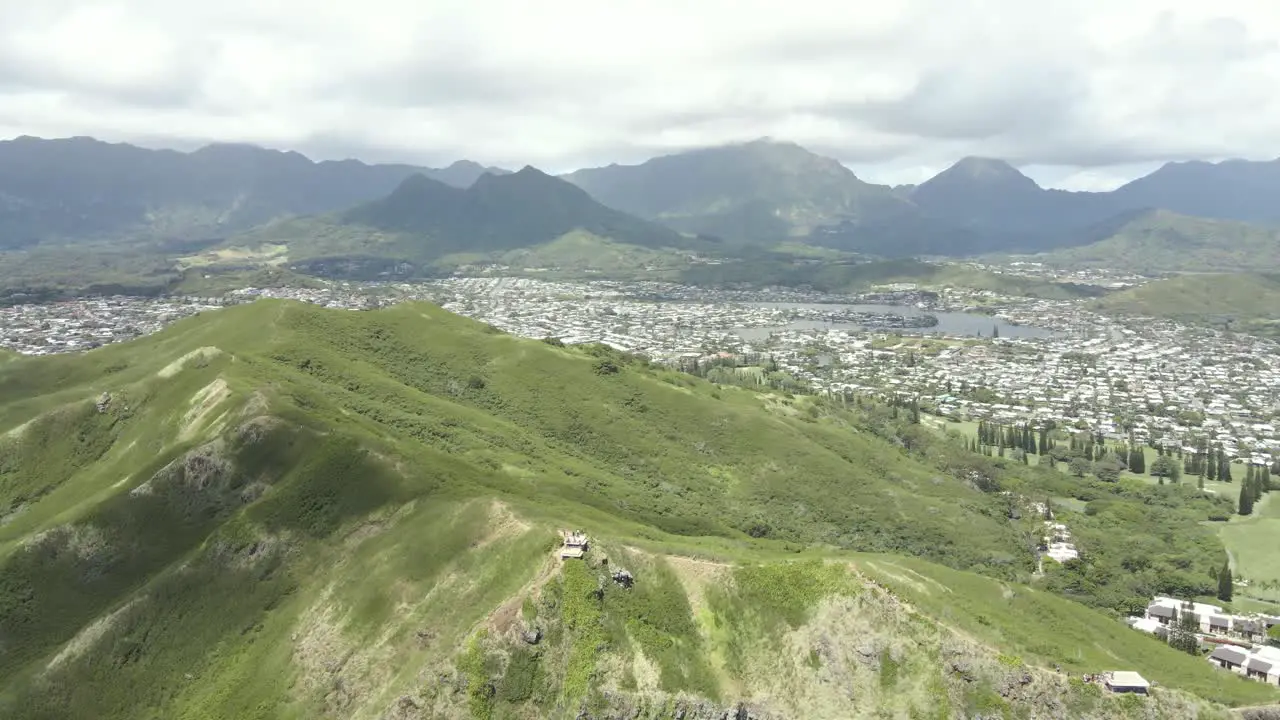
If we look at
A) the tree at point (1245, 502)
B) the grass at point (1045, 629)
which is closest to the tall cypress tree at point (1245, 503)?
the tree at point (1245, 502)

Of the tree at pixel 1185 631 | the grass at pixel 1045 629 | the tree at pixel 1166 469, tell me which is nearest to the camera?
the grass at pixel 1045 629

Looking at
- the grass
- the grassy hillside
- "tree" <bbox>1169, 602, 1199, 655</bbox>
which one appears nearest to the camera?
the grassy hillside

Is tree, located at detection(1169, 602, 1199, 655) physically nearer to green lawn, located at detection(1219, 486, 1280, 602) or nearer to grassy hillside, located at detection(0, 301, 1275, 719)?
grassy hillside, located at detection(0, 301, 1275, 719)

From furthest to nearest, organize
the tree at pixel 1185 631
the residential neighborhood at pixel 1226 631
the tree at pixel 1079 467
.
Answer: the tree at pixel 1079 467, the tree at pixel 1185 631, the residential neighborhood at pixel 1226 631

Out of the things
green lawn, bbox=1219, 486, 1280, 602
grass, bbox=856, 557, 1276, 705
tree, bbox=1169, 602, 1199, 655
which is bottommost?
green lawn, bbox=1219, 486, 1280, 602

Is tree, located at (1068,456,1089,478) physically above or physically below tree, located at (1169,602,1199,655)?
above

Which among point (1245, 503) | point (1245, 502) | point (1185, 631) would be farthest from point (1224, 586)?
point (1245, 502)

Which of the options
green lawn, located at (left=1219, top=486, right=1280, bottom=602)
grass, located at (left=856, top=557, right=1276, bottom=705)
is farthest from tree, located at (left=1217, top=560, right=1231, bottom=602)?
grass, located at (left=856, top=557, right=1276, bottom=705)

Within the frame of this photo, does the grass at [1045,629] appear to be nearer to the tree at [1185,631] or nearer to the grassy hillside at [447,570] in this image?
the grassy hillside at [447,570]

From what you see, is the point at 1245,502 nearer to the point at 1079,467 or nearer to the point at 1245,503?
the point at 1245,503
